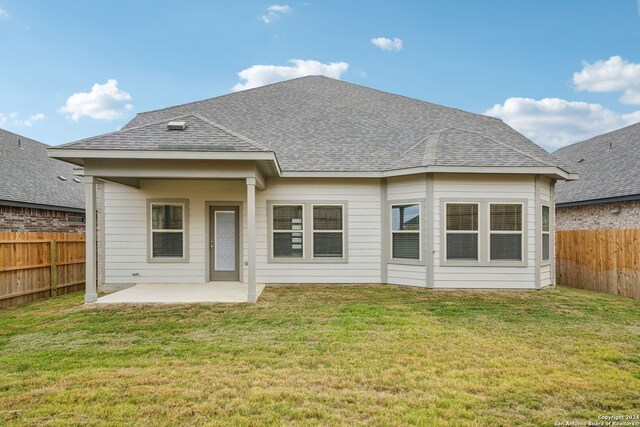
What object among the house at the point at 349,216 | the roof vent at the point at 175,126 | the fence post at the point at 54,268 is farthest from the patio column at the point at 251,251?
the fence post at the point at 54,268

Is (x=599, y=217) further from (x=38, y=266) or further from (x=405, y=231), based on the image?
(x=38, y=266)

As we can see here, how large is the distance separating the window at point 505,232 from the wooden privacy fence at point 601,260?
8.35 ft

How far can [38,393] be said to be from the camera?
342cm

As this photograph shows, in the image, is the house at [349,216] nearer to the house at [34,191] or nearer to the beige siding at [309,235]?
the beige siding at [309,235]

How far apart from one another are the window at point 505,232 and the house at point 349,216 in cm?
2

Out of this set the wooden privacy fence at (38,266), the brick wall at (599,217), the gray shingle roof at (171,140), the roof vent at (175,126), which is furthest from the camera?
the brick wall at (599,217)

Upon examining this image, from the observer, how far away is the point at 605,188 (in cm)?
1252

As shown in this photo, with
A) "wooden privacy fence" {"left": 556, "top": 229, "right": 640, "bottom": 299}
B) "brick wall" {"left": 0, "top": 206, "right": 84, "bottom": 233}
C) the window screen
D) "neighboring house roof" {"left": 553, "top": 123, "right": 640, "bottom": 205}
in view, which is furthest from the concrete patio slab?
"neighboring house roof" {"left": 553, "top": 123, "right": 640, "bottom": 205}

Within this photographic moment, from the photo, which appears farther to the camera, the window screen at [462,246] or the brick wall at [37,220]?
the brick wall at [37,220]

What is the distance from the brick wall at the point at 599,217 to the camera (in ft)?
37.6

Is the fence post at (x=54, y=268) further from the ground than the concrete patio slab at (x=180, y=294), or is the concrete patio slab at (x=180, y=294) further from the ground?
the fence post at (x=54, y=268)

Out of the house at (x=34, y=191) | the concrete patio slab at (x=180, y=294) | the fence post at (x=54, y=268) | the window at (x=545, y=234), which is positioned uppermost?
the house at (x=34, y=191)

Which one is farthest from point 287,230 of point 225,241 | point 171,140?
point 171,140

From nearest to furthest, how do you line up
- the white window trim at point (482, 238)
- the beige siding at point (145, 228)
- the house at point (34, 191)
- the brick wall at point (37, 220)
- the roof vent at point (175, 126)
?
1. the roof vent at point (175, 126)
2. the white window trim at point (482, 238)
3. the beige siding at point (145, 228)
4. the brick wall at point (37, 220)
5. the house at point (34, 191)
